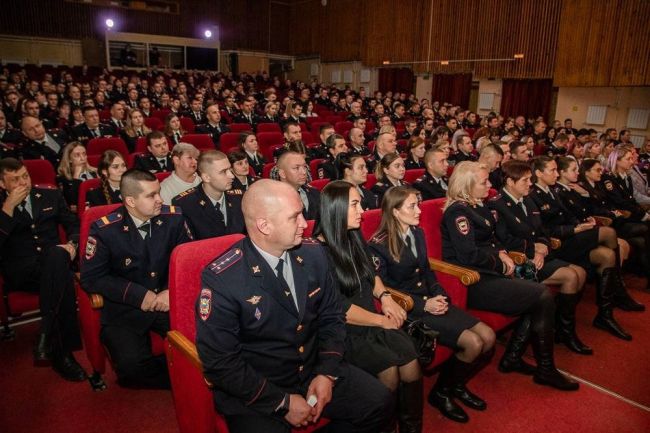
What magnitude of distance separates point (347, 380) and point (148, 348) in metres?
1.07

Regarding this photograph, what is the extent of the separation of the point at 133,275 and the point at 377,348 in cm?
128

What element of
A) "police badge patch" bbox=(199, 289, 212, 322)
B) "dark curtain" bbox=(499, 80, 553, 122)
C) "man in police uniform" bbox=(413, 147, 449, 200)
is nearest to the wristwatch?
"police badge patch" bbox=(199, 289, 212, 322)

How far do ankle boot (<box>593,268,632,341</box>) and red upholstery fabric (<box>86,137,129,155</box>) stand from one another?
4.83 metres

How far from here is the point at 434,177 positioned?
4.16m

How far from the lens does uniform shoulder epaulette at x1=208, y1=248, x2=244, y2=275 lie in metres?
1.57

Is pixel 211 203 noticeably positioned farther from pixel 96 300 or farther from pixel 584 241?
pixel 584 241

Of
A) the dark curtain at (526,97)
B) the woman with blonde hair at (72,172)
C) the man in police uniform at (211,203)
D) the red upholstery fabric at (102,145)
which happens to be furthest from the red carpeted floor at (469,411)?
the dark curtain at (526,97)

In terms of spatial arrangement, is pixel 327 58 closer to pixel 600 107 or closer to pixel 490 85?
pixel 490 85

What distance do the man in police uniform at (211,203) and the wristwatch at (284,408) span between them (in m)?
1.55

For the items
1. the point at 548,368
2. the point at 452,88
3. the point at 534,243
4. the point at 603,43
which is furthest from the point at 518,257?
the point at 452,88

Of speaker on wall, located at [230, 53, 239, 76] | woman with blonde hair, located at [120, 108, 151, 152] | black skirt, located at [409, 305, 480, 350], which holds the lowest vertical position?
black skirt, located at [409, 305, 480, 350]

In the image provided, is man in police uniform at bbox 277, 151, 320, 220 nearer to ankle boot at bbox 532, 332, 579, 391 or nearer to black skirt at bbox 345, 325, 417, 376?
black skirt at bbox 345, 325, 417, 376

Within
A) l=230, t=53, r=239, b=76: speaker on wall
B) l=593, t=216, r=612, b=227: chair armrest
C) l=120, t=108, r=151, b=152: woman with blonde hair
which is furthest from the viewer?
l=230, t=53, r=239, b=76: speaker on wall

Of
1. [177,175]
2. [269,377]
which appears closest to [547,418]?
[269,377]
